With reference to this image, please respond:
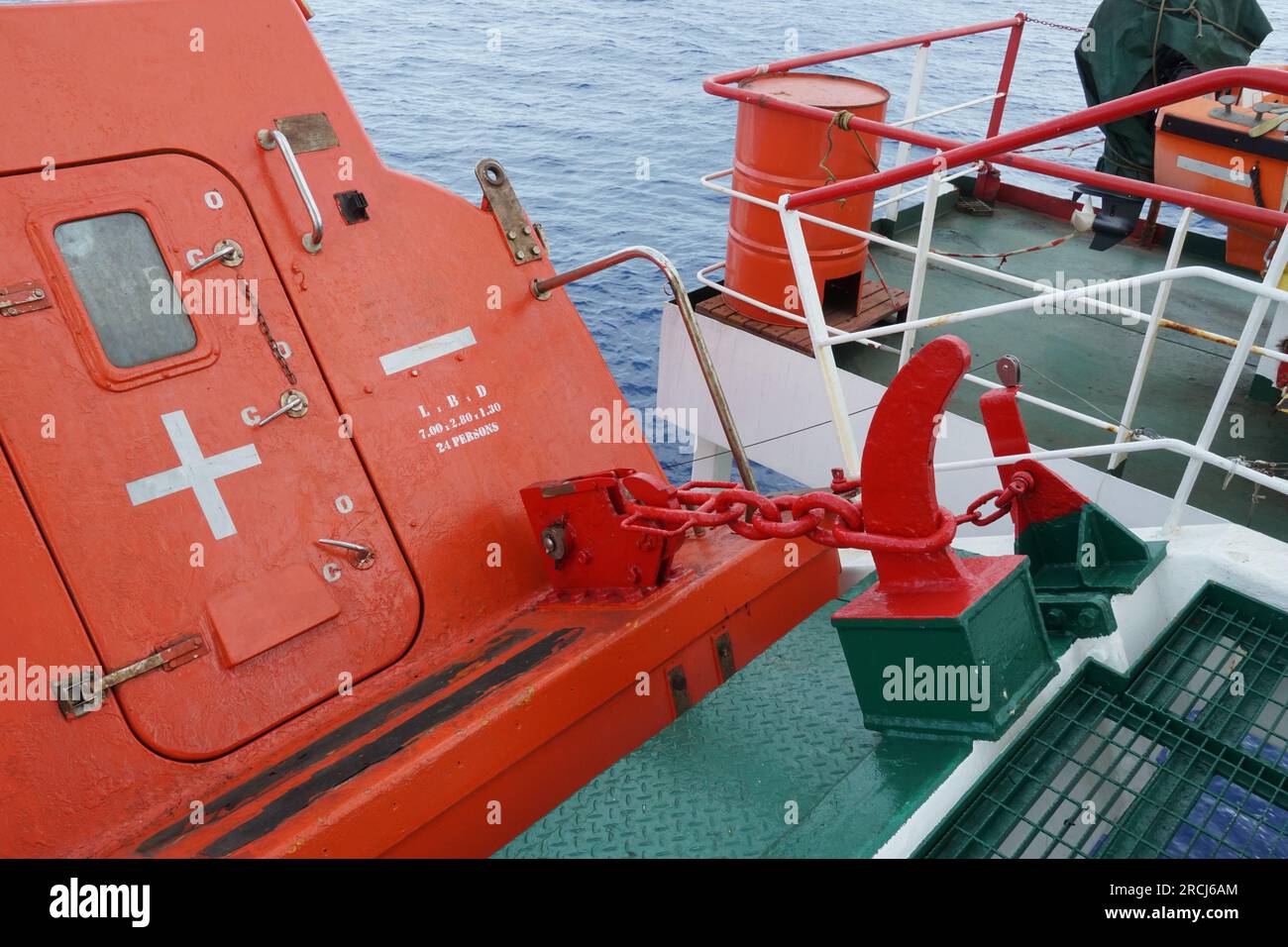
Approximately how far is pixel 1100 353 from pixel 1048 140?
256cm

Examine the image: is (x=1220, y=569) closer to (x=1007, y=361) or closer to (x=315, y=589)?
(x=1007, y=361)

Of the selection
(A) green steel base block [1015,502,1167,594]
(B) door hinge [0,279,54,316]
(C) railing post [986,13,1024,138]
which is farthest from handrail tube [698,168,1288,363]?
(B) door hinge [0,279,54,316]

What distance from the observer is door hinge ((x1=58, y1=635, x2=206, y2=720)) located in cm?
243

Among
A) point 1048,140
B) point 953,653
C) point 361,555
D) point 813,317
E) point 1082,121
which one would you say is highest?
point 1082,121

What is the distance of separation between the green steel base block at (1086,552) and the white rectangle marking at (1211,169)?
14.3 ft

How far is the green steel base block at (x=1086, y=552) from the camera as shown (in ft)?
9.46

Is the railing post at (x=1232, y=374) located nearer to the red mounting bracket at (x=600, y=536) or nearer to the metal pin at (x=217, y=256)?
the red mounting bracket at (x=600, y=536)

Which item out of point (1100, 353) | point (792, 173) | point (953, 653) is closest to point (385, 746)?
point (953, 653)

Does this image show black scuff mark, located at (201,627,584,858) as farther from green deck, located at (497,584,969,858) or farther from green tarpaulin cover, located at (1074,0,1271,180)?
green tarpaulin cover, located at (1074,0,1271,180)

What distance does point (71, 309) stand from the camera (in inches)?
103

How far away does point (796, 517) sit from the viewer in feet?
8.27

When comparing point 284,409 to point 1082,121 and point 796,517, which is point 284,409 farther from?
point 1082,121

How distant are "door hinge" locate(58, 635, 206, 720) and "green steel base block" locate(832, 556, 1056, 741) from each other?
5.37 ft

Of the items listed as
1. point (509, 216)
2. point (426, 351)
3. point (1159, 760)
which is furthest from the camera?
point (509, 216)
